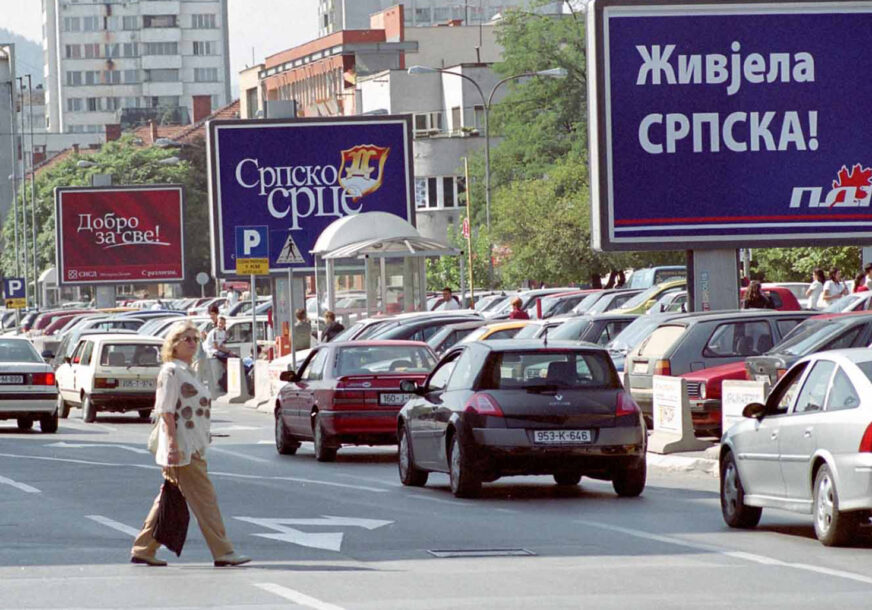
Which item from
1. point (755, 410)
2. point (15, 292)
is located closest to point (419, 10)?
point (15, 292)

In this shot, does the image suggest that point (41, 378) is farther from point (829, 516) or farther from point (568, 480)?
point (829, 516)

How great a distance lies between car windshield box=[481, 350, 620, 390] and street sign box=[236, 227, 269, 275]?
76.2 feet

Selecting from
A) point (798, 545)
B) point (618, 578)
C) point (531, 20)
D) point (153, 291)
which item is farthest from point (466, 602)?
point (153, 291)

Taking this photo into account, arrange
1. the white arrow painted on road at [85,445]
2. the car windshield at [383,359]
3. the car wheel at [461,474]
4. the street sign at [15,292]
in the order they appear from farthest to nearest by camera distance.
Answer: the street sign at [15,292], the white arrow painted on road at [85,445], the car windshield at [383,359], the car wheel at [461,474]

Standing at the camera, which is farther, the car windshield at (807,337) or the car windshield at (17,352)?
the car windshield at (17,352)

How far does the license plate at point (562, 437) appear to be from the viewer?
1884 centimetres

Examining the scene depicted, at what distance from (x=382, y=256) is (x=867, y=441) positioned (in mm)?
34560

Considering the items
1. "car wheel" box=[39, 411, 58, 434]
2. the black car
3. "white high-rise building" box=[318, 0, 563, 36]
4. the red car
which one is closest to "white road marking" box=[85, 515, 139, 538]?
the black car

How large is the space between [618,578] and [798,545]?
2461 mm

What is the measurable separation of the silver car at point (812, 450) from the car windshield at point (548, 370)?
2703 millimetres

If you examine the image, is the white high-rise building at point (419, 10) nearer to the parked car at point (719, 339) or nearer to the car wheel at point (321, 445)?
the parked car at point (719, 339)

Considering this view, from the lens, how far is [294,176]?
55.6m

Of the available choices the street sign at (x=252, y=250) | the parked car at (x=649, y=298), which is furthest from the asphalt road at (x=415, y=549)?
the parked car at (x=649, y=298)

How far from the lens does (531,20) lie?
96312 mm
